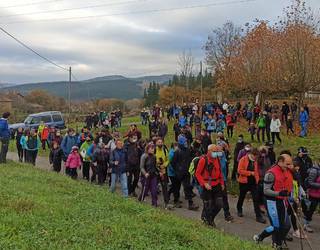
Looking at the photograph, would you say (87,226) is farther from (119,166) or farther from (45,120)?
(45,120)

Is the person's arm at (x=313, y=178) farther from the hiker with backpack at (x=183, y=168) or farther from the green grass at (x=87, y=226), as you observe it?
the hiker with backpack at (x=183, y=168)

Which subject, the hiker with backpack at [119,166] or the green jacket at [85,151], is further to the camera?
the green jacket at [85,151]

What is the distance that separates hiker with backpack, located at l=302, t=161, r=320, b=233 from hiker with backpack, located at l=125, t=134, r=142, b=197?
501 cm

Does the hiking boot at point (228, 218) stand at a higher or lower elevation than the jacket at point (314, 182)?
lower

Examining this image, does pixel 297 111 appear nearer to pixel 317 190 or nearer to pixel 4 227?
pixel 317 190

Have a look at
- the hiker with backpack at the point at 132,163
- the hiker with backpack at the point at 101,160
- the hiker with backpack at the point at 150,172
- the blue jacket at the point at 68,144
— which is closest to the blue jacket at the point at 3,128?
the blue jacket at the point at 68,144

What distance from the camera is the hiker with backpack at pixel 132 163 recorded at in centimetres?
1315

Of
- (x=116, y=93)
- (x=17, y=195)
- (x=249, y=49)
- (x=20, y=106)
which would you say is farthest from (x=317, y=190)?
(x=116, y=93)

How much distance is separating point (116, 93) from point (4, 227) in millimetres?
134994

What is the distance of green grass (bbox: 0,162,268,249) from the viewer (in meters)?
6.35

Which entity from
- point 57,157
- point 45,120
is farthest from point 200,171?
point 45,120

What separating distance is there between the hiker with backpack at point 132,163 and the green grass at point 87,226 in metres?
2.85

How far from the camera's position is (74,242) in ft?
20.7

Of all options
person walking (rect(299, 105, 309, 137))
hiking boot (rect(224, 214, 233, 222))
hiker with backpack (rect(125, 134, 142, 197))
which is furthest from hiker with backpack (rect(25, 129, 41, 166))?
person walking (rect(299, 105, 309, 137))
